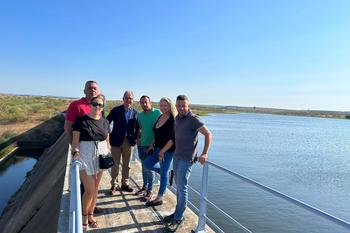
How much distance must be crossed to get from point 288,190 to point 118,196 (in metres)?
12.3

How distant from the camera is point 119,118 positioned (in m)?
6.24

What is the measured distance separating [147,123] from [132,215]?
1641mm

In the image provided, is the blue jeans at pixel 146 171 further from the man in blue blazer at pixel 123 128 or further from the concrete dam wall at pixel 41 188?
the concrete dam wall at pixel 41 188

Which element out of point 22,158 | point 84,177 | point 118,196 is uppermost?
point 84,177

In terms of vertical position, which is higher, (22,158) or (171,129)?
(171,129)

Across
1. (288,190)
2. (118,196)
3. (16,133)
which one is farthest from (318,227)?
(16,133)

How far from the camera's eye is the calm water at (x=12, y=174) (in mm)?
16372

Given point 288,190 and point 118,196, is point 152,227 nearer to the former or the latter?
point 118,196

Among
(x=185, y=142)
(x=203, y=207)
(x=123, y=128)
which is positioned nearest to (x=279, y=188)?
(x=123, y=128)

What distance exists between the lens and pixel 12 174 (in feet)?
67.4

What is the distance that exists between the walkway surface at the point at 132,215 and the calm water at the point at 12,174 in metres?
10.2

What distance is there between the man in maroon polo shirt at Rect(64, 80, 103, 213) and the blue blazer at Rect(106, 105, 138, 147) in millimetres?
1446

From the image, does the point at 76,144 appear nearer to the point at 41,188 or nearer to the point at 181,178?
the point at 181,178

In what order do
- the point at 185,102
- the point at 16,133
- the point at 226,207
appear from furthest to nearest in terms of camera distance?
the point at 16,133 < the point at 226,207 < the point at 185,102
